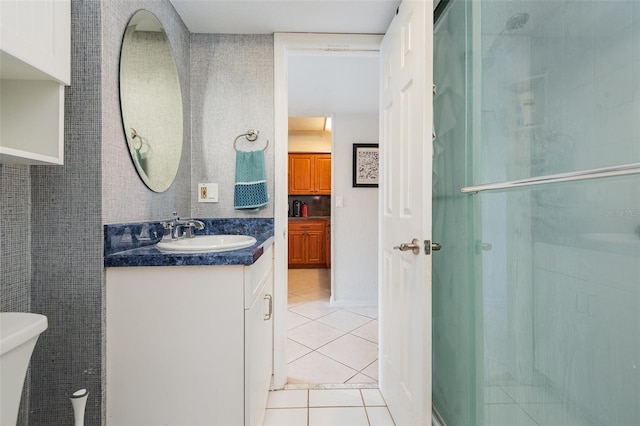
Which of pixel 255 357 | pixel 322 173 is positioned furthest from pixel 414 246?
pixel 322 173

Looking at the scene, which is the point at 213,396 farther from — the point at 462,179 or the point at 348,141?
the point at 348,141

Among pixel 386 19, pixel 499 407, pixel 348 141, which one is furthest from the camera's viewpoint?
pixel 348 141

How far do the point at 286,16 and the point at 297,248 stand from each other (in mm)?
4000

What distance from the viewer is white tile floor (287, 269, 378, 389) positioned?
1.85m

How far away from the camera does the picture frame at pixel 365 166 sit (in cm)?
326

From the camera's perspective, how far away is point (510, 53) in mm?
913

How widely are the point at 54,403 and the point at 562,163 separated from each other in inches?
69.0

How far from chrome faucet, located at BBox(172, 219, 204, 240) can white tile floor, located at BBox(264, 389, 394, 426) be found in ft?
3.44

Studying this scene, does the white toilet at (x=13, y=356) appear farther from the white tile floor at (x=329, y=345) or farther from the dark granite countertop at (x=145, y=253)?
the white tile floor at (x=329, y=345)

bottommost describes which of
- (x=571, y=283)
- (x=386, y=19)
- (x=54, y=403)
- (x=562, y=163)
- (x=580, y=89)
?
(x=54, y=403)

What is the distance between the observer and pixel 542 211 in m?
0.80

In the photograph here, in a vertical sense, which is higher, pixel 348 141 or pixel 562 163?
pixel 348 141

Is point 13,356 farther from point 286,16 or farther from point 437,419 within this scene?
point 286,16

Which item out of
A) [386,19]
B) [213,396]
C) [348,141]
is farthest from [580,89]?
[348,141]
